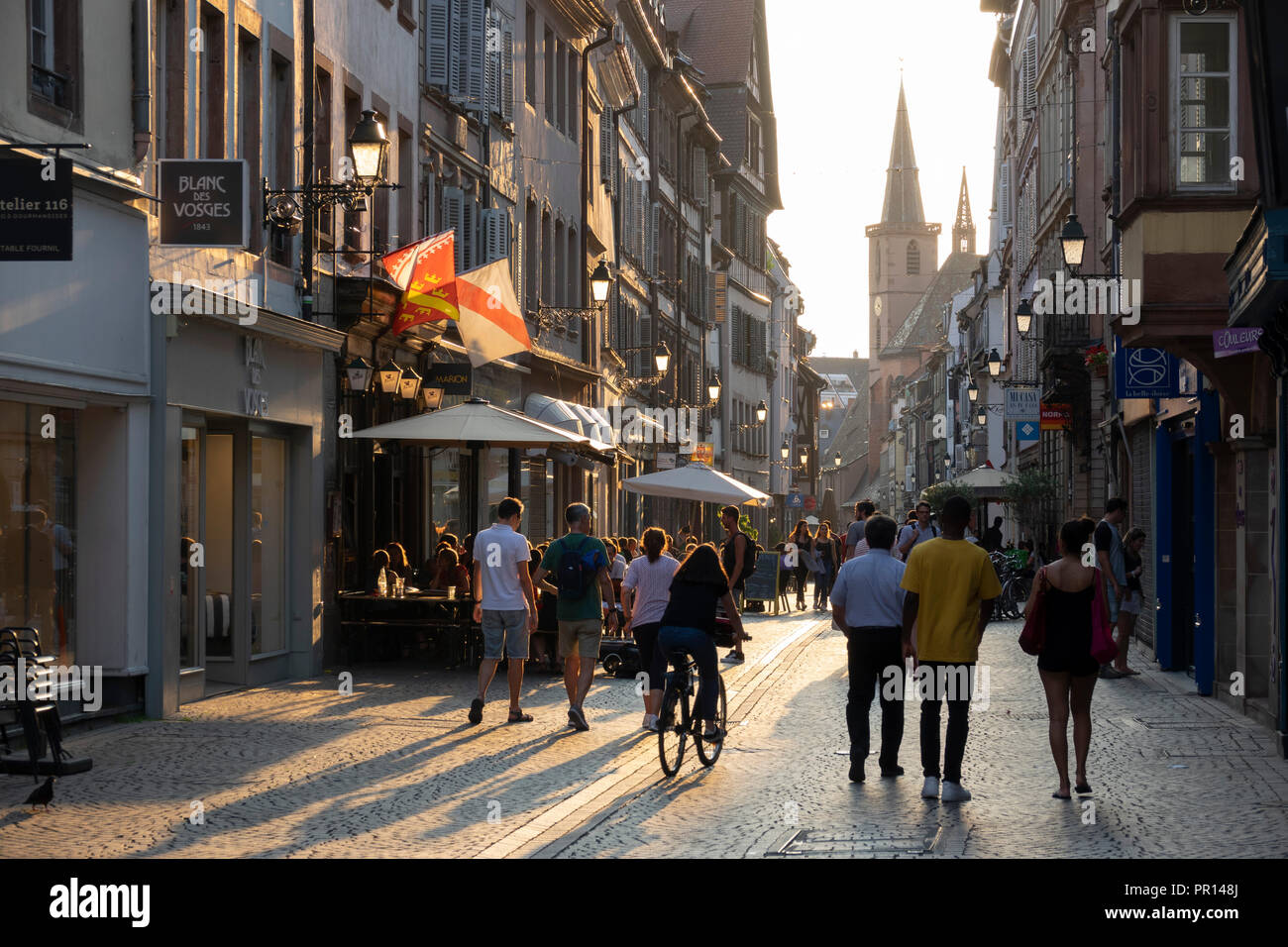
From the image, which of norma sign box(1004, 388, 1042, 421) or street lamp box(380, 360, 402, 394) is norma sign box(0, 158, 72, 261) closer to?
street lamp box(380, 360, 402, 394)

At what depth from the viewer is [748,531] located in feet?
120

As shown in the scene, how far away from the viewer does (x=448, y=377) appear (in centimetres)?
2452

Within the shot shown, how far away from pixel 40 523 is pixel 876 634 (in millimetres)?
6578

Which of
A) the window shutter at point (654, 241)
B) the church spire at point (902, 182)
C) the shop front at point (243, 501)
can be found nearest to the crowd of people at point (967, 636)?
the shop front at point (243, 501)

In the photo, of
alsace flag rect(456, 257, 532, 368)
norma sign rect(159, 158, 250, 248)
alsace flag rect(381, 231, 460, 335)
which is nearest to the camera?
norma sign rect(159, 158, 250, 248)

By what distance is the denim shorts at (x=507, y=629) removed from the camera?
15.6 metres

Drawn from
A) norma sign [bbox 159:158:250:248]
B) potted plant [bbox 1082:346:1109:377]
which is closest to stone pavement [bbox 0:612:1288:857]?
norma sign [bbox 159:158:250:248]

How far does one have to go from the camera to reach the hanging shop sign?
2047 cm

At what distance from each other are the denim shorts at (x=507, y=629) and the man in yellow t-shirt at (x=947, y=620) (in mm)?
4569

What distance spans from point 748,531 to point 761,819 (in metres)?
25.7

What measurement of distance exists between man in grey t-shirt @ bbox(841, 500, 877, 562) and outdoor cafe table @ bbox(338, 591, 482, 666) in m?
6.13

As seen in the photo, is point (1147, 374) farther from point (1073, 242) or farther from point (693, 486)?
point (693, 486)

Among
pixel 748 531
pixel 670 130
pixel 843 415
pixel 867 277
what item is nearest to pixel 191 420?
pixel 748 531

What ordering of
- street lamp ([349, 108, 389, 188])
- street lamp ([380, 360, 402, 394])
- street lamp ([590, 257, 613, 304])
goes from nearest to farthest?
street lamp ([349, 108, 389, 188]) < street lamp ([380, 360, 402, 394]) < street lamp ([590, 257, 613, 304])
